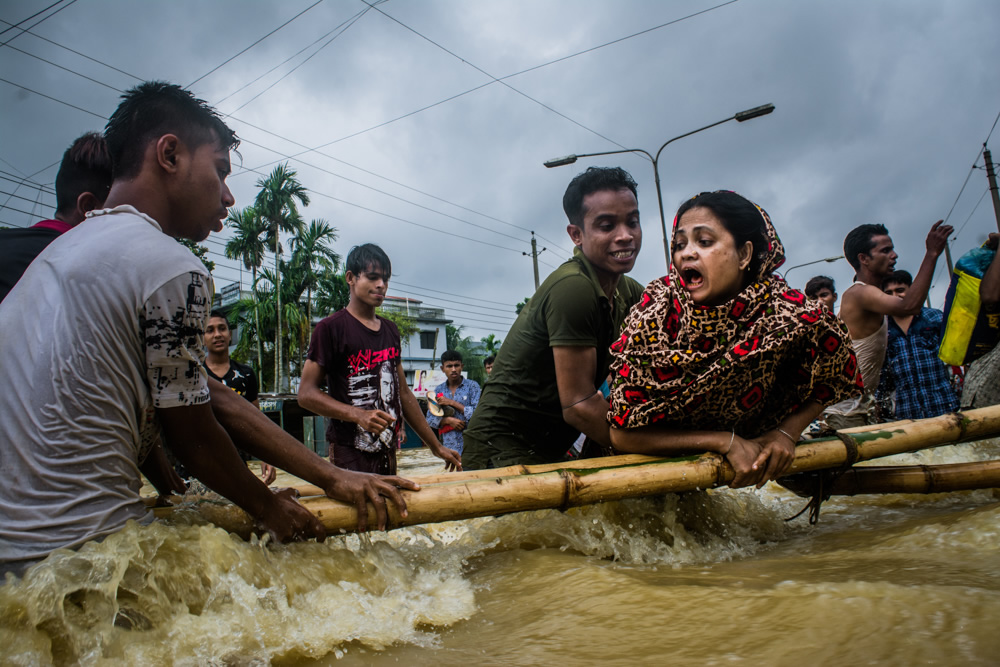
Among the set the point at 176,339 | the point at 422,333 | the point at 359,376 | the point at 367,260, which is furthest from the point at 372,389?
the point at 422,333

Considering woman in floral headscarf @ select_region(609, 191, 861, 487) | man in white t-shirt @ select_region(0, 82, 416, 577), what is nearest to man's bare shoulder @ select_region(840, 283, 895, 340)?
woman in floral headscarf @ select_region(609, 191, 861, 487)

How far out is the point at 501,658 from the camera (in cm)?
144

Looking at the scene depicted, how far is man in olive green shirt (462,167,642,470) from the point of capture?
280 cm

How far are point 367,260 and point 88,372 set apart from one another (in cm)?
262

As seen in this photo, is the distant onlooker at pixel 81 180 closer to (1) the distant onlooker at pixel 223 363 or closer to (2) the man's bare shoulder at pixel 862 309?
(1) the distant onlooker at pixel 223 363

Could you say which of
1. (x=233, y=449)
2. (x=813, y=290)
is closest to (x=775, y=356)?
(x=233, y=449)

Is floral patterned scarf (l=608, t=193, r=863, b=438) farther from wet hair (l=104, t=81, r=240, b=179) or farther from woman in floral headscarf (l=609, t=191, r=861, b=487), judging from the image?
wet hair (l=104, t=81, r=240, b=179)

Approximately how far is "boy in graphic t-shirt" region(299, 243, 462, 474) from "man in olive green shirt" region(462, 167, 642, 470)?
0.76 meters

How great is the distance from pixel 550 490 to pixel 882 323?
10.3 feet

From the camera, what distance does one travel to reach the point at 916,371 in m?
4.29

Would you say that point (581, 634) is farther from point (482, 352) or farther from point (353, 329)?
point (482, 352)

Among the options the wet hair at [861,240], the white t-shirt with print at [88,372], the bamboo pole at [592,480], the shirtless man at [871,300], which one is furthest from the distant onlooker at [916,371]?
the white t-shirt with print at [88,372]

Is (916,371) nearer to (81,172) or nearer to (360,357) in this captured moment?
(360,357)

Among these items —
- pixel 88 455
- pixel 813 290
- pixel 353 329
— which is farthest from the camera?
pixel 813 290
